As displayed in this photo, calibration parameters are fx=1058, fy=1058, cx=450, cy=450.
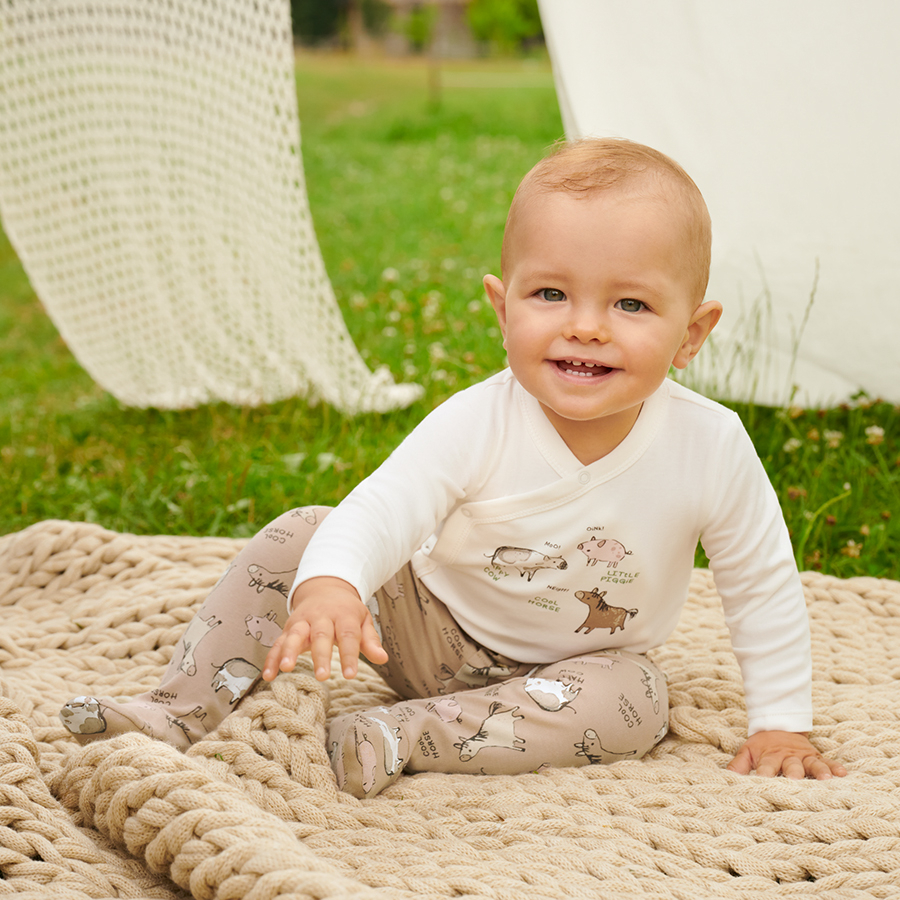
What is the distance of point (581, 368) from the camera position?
56.1 inches

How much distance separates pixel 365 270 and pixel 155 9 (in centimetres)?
255

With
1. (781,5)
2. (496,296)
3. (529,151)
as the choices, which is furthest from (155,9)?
(529,151)

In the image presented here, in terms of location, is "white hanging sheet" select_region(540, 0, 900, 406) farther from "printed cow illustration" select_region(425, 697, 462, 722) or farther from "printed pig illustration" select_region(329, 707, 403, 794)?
"printed pig illustration" select_region(329, 707, 403, 794)

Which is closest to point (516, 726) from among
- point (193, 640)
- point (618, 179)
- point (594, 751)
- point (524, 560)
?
point (594, 751)

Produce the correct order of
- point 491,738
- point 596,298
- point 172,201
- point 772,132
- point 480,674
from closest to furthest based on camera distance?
point 596,298 < point 491,738 < point 480,674 < point 772,132 < point 172,201

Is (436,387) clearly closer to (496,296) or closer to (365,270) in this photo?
(496,296)

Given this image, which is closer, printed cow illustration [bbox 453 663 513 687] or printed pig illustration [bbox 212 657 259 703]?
printed pig illustration [bbox 212 657 259 703]

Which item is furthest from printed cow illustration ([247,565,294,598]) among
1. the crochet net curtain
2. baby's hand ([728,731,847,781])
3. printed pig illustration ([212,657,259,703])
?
the crochet net curtain

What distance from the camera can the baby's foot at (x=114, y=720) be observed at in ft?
4.75

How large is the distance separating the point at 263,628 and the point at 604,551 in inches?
20.2

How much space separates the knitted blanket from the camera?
1211mm

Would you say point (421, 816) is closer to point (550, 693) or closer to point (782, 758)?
point (550, 693)

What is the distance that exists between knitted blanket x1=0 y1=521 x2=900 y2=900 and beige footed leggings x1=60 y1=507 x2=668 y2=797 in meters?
0.04

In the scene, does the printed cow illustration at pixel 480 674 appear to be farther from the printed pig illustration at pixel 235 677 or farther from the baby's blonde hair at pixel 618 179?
the baby's blonde hair at pixel 618 179
